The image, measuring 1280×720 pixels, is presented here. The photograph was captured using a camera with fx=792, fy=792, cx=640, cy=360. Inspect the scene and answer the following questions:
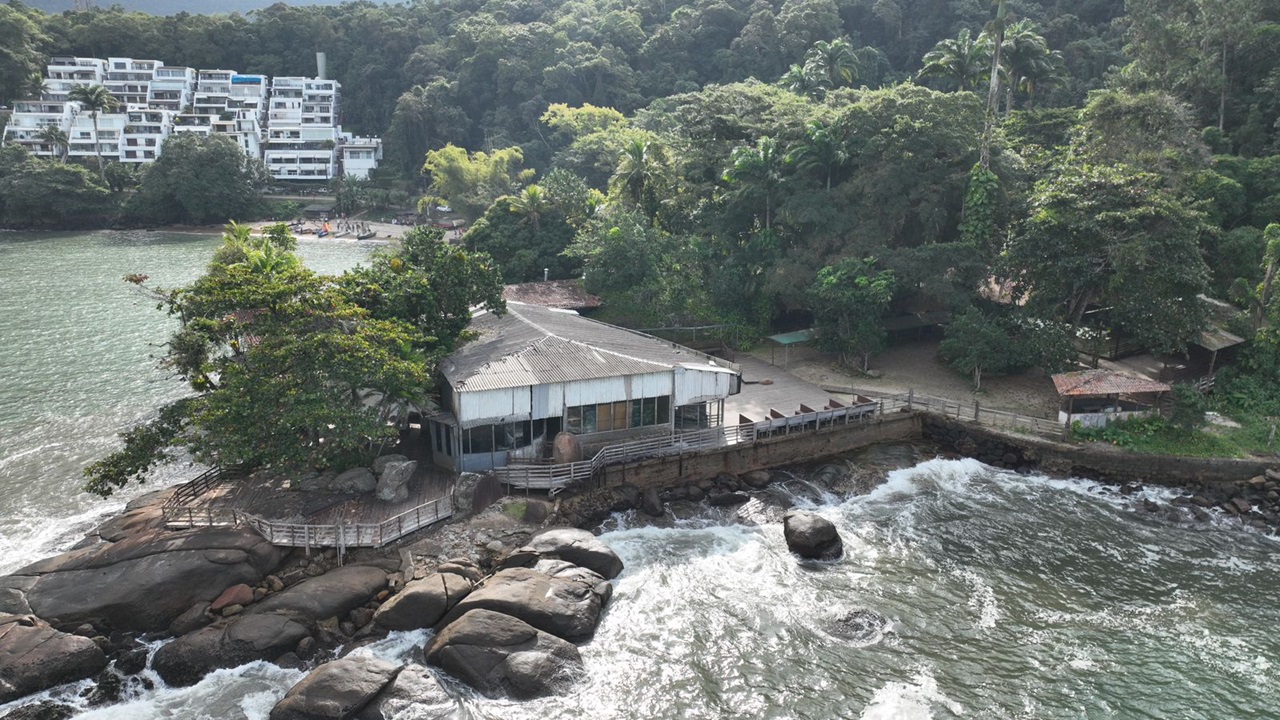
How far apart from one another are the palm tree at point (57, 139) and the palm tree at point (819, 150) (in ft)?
352

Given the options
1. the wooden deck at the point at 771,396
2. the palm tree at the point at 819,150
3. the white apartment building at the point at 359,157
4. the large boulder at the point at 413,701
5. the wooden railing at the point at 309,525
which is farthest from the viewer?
the white apartment building at the point at 359,157

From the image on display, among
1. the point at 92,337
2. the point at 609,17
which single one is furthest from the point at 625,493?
the point at 609,17

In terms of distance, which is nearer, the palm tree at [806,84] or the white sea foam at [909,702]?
the white sea foam at [909,702]

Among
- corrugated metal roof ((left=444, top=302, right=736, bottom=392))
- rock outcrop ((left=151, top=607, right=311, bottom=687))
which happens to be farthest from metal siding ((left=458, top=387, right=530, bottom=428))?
rock outcrop ((left=151, top=607, right=311, bottom=687))

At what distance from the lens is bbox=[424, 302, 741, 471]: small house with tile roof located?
28844 millimetres

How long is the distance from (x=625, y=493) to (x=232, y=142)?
3829 inches

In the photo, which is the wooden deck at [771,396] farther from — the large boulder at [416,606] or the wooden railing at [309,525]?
the large boulder at [416,606]

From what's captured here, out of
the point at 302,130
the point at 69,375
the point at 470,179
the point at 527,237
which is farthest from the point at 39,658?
the point at 302,130

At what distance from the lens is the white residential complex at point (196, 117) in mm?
111312

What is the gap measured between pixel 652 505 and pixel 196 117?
4695 inches

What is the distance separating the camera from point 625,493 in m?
29.8

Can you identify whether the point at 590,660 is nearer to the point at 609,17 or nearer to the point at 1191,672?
the point at 1191,672

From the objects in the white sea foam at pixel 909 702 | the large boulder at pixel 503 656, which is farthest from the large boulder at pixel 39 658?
the white sea foam at pixel 909 702

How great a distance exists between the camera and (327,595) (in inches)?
895
